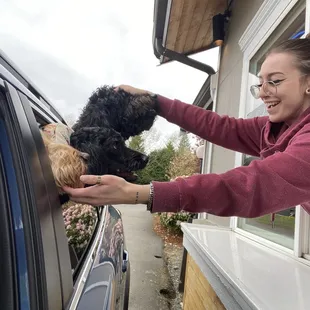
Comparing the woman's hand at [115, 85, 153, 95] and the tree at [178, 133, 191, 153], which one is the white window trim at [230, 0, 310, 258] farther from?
the tree at [178, 133, 191, 153]

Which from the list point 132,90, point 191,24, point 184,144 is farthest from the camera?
point 184,144

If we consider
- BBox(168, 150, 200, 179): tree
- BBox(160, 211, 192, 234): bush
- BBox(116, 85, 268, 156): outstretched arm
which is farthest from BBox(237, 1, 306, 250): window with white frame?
BBox(168, 150, 200, 179): tree

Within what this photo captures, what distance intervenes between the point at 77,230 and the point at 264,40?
2.09 metres

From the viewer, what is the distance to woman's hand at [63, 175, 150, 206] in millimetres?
838

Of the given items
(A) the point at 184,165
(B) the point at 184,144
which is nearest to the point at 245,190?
(A) the point at 184,165

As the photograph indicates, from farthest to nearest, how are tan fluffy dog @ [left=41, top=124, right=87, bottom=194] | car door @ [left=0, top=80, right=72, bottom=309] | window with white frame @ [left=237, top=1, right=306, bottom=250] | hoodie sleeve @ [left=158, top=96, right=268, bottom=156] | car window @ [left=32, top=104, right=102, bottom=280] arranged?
1. window with white frame @ [left=237, top=1, right=306, bottom=250]
2. hoodie sleeve @ [left=158, top=96, right=268, bottom=156]
3. car window @ [left=32, top=104, right=102, bottom=280]
4. tan fluffy dog @ [left=41, top=124, right=87, bottom=194]
5. car door @ [left=0, top=80, right=72, bottom=309]

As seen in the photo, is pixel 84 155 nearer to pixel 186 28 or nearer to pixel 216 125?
pixel 216 125

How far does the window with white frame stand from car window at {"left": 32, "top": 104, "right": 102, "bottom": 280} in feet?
3.12

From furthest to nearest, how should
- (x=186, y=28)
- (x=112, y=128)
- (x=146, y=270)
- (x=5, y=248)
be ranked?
(x=146, y=270) < (x=186, y=28) < (x=112, y=128) < (x=5, y=248)

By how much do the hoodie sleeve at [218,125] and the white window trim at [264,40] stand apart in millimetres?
481

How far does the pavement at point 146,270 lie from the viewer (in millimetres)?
3891

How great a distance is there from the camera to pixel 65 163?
3.43 ft

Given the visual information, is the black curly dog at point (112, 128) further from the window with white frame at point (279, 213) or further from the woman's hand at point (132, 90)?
the window with white frame at point (279, 213)

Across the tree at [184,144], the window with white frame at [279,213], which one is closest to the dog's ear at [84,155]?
the window with white frame at [279,213]
